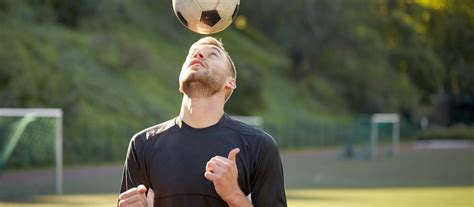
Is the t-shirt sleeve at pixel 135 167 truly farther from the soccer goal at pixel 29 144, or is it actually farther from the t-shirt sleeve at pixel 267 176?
the soccer goal at pixel 29 144

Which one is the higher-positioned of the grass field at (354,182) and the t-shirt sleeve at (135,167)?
the t-shirt sleeve at (135,167)

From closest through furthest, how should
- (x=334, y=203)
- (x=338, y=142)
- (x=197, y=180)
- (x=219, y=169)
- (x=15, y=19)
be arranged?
(x=219, y=169) < (x=197, y=180) < (x=334, y=203) < (x=15, y=19) < (x=338, y=142)

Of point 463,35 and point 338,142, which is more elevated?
point 463,35

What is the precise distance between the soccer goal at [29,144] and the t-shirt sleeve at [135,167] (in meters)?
18.9

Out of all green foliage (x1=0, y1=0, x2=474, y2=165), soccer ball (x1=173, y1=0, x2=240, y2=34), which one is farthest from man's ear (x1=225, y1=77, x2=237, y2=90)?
green foliage (x1=0, y1=0, x2=474, y2=165)

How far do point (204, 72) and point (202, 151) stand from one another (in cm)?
32

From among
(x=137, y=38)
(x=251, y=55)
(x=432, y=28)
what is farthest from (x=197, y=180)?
(x=432, y=28)

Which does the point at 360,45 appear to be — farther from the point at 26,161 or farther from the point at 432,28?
the point at 26,161

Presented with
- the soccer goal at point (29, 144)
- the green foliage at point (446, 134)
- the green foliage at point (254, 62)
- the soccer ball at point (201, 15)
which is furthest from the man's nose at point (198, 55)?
the green foliage at point (446, 134)

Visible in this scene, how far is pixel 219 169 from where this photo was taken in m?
3.86

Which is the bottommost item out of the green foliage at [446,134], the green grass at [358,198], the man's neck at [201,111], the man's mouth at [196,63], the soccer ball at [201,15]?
the green foliage at [446,134]

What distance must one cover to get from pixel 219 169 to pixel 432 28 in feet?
197

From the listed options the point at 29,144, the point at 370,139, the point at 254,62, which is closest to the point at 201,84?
the point at 29,144

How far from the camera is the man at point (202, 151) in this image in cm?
412
